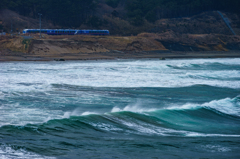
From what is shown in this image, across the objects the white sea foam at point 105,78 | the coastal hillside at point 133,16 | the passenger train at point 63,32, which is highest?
the coastal hillside at point 133,16

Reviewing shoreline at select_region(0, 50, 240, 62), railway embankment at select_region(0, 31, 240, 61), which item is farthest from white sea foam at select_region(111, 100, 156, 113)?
railway embankment at select_region(0, 31, 240, 61)

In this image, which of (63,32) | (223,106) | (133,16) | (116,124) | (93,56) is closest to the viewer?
(116,124)

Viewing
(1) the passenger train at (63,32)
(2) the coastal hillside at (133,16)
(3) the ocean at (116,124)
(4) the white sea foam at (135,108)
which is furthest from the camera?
(2) the coastal hillside at (133,16)

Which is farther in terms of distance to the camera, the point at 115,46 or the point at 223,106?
the point at 115,46

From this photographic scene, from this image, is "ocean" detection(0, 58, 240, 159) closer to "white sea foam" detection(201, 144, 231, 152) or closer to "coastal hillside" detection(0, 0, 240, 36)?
"white sea foam" detection(201, 144, 231, 152)

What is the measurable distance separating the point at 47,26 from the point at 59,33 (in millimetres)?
20258

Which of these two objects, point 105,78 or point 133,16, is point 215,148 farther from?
point 133,16

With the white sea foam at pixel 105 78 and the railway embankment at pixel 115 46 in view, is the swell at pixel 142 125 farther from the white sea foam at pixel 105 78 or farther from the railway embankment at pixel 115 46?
the railway embankment at pixel 115 46

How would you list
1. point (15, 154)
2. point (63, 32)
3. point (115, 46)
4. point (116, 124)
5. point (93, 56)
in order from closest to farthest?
1. point (15, 154)
2. point (116, 124)
3. point (93, 56)
4. point (115, 46)
5. point (63, 32)

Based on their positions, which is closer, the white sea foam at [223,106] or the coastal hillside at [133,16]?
the white sea foam at [223,106]

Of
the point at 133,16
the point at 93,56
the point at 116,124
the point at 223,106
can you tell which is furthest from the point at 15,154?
the point at 133,16

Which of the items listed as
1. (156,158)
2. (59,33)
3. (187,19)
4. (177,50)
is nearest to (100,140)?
(156,158)

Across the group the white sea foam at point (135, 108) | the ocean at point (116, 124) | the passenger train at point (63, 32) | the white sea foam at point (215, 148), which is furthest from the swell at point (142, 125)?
the passenger train at point (63, 32)

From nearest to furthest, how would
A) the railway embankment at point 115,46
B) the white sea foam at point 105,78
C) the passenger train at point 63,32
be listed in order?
the white sea foam at point 105,78 < the railway embankment at point 115,46 < the passenger train at point 63,32
